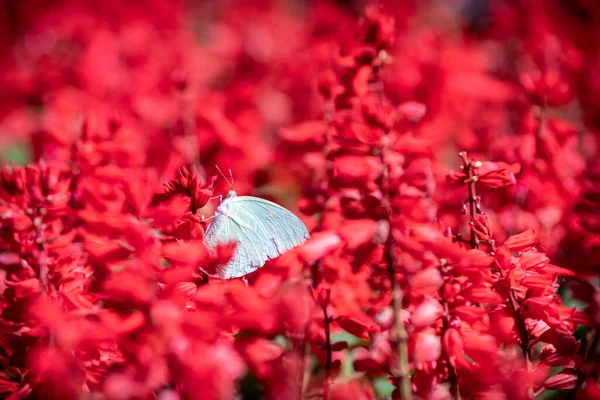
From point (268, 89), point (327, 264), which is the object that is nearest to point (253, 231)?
point (327, 264)

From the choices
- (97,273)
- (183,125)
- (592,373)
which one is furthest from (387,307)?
(183,125)

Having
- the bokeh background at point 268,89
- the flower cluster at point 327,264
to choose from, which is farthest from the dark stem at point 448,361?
the bokeh background at point 268,89

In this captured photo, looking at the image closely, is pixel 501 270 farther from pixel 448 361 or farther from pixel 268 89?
pixel 268 89

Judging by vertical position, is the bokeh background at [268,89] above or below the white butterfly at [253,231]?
above

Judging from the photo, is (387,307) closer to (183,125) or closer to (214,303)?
(214,303)

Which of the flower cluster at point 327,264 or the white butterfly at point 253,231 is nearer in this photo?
the flower cluster at point 327,264

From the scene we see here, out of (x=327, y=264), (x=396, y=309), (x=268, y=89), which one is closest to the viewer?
(x=396, y=309)

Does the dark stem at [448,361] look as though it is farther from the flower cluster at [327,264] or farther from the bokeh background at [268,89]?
the bokeh background at [268,89]

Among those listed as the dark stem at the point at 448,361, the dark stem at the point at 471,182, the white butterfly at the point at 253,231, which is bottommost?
the dark stem at the point at 448,361

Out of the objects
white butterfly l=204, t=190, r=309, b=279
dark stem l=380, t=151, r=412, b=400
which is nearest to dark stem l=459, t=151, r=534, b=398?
dark stem l=380, t=151, r=412, b=400
